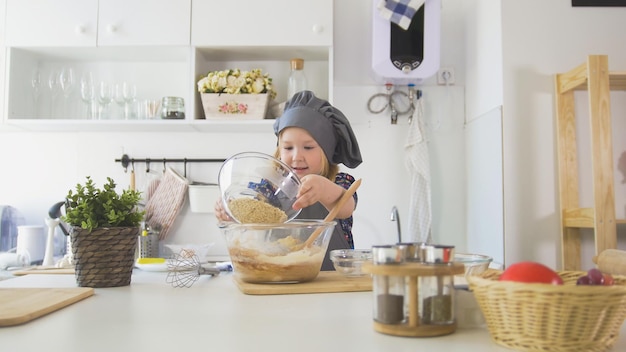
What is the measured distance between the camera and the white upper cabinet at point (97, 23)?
2.29 m

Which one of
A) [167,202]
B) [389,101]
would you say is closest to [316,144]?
[389,101]

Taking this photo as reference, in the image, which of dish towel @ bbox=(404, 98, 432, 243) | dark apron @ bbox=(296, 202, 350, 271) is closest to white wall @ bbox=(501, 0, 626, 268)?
dish towel @ bbox=(404, 98, 432, 243)

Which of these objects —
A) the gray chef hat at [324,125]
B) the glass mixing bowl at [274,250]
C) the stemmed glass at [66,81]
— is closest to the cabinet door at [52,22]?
the stemmed glass at [66,81]

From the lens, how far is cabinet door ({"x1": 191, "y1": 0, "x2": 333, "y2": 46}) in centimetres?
228

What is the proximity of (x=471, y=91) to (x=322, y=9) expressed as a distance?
73 cm

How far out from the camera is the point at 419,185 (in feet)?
7.92

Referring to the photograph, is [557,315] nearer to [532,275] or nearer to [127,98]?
[532,275]

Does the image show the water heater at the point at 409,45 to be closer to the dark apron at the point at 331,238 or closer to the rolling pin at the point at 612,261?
the dark apron at the point at 331,238

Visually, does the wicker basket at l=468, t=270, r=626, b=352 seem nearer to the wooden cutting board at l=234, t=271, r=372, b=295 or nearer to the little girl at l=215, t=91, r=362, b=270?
the wooden cutting board at l=234, t=271, r=372, b=295

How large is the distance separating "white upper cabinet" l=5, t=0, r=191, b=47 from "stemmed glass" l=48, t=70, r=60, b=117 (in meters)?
0.19

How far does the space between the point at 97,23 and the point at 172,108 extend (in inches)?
18.0

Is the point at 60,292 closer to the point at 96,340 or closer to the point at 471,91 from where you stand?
the point at 96,340

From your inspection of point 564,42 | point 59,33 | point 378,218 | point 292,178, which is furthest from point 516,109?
point 59,33

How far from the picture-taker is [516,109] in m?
2.02
